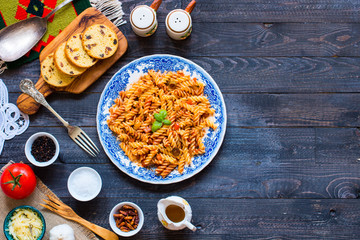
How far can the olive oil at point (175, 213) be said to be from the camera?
2332mm

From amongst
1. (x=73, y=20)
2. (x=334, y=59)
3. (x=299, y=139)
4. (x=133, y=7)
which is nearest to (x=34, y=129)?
(x=73, y=20)

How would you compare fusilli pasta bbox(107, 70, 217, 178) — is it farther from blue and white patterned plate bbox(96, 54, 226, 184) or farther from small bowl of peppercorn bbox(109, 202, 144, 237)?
small bowl of peppercorn bbox(109, 202, 144, 237)

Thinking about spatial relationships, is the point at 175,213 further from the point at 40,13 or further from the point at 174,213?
the point at 40,13

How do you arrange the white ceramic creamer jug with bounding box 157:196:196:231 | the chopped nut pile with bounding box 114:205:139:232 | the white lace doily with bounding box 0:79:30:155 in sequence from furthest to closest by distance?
the white lace doily with bounding box 0:79:30:155 → the chopped nut pile with bounding box 114:205:139:232 → the white ceramic creamer jug with bounding box 157:196:196:231

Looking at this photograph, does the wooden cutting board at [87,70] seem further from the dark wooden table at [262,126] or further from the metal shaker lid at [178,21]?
the metal shaker lid at [178,21]

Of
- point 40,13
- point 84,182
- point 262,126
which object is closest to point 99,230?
point 84,182

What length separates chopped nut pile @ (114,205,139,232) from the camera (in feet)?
7.77

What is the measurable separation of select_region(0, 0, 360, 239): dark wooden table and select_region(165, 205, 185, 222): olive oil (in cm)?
16

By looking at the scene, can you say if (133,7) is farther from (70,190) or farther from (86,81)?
(70,190)

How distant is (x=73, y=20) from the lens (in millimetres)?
2531

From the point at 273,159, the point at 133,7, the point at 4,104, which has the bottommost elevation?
the point at 273,159

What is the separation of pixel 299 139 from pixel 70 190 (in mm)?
1583

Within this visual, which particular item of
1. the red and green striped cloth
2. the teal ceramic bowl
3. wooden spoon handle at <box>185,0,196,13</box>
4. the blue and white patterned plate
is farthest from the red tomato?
wooden spoon handle at <box>185,0,196,13</box>

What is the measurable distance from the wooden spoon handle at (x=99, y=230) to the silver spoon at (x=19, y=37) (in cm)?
119
